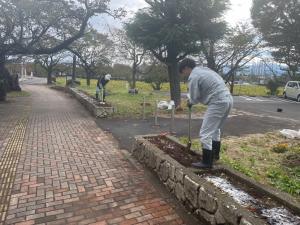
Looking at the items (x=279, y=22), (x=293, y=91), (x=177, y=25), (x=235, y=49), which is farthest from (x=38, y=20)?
(x=279, y=22)

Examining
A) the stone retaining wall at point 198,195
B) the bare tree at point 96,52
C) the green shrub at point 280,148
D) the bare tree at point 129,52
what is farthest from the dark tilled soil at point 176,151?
the bare tree at point 96,52

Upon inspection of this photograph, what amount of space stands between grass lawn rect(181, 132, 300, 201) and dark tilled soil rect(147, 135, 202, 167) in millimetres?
806

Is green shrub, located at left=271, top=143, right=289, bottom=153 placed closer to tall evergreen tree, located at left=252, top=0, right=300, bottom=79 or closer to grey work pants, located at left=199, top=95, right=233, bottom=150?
grey work pants, located at left=199, top=95, right=233, bottom=150

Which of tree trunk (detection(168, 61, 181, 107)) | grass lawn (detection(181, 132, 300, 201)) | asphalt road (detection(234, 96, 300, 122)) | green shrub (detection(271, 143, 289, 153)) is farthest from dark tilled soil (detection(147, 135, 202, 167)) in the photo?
asphalt road (detection(234, 96, 300, 122))

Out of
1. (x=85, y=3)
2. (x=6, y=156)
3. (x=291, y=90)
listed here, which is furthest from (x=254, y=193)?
(x=291, y=90)

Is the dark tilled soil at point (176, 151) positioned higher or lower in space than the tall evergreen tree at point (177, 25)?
lower

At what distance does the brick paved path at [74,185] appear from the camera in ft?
12.3

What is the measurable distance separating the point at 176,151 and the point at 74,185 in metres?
1.80

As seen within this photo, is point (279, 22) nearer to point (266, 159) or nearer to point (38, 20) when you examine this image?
point (38, 20)

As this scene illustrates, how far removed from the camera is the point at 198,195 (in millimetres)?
3695

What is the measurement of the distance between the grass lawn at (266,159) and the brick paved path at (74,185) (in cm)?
184

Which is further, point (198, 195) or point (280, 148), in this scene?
point (280, 148)

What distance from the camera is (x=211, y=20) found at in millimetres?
13219

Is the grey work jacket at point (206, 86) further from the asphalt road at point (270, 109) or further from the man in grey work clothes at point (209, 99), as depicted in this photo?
the asphalt road at point (270, 109)
